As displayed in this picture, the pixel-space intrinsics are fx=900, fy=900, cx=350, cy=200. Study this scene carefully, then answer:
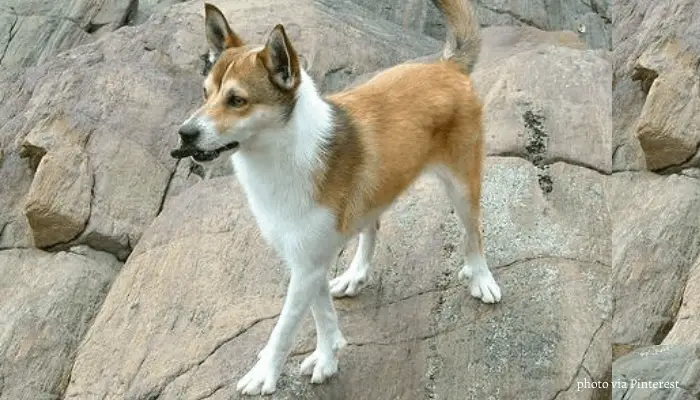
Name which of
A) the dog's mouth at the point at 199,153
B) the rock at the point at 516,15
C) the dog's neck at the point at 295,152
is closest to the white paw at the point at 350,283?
the dog's neck at the point at 295,152

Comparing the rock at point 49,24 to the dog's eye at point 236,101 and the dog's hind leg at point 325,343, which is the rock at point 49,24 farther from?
the dog's eye at point 236,101

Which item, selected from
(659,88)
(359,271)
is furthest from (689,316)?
(359,271)

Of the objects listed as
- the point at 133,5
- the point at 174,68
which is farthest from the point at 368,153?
the point at 133,5

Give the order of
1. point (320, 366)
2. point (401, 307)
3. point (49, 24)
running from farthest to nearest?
point (49, 24), point (401, 307), point (320, 366)

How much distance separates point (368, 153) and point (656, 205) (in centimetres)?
195

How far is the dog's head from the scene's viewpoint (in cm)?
547

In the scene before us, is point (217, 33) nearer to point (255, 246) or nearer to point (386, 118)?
point (386, 118)

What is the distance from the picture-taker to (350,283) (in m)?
7.39

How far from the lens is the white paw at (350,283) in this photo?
739 centimetres

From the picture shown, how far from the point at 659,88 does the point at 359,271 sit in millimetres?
2738

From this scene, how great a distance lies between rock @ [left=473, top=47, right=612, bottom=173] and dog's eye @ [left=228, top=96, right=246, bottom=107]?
3.54 meters

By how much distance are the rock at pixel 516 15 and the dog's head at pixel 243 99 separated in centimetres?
864

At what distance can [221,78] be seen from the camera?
567 centimetres

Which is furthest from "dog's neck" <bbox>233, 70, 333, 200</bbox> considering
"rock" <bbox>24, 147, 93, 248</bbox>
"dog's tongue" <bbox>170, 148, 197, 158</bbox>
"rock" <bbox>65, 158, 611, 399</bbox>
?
"rock" <bbox>24, 147, 93, 248</bbox>
